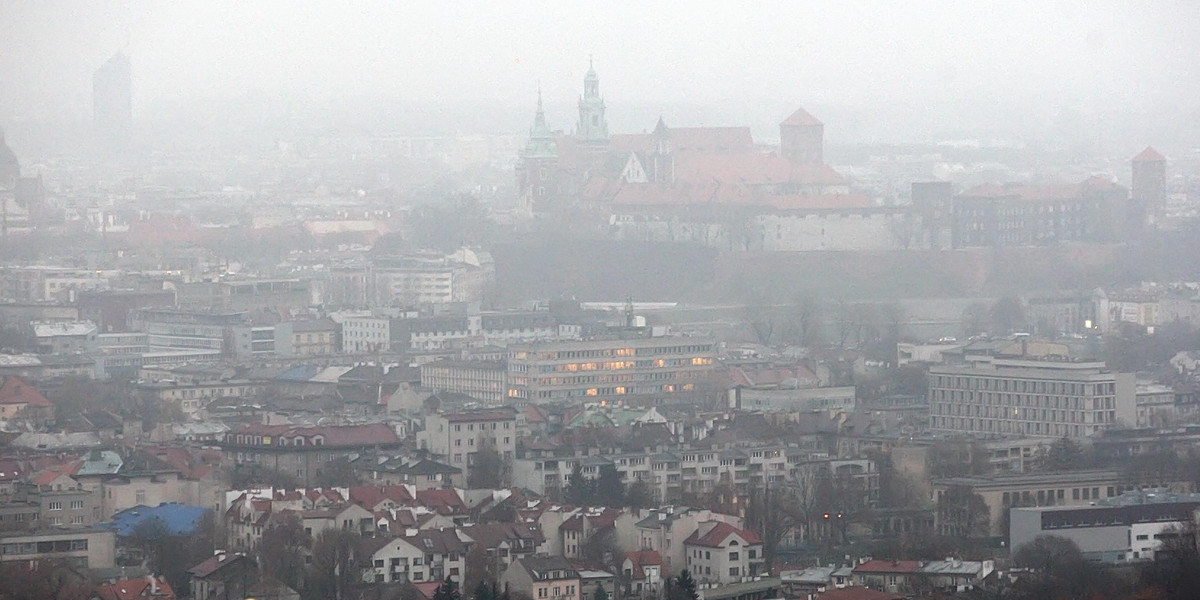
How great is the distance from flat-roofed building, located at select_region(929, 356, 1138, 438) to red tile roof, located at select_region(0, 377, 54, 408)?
34.8 ft

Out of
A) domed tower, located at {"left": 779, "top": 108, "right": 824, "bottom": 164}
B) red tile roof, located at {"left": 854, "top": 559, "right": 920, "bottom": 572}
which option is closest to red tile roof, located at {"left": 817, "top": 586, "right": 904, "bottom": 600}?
red tile roof, located at {"left": 854, "top": 559, "right": 920, "bottom": 572}

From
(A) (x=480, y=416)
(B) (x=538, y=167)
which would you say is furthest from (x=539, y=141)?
(A) (x=480, y=416)

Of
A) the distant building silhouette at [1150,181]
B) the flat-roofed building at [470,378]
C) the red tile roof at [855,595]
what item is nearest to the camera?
the red tile roof at [855,595]

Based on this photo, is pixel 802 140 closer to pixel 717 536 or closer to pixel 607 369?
pixel 607 369

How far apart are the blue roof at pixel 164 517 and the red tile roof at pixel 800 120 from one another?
55.1m

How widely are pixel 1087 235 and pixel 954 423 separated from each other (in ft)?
114

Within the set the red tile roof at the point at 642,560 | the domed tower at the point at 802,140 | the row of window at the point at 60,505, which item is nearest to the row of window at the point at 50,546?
the row of window at the point at 60,505

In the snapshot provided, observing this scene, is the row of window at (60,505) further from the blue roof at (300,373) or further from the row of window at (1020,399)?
the blue roof at (300,373)

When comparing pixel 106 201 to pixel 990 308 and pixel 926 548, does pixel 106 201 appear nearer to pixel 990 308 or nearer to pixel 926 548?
pixel 990 308

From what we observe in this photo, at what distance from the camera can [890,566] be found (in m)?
30.7

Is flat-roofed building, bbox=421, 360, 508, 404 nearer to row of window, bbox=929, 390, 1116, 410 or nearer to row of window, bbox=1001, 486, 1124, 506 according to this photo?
row of window, bbox=929, 390, 1116, 410

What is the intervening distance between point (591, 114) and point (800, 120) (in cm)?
537

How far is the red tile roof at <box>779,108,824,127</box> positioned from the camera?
88938 mm

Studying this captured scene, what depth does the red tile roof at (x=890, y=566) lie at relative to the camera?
100 feet
